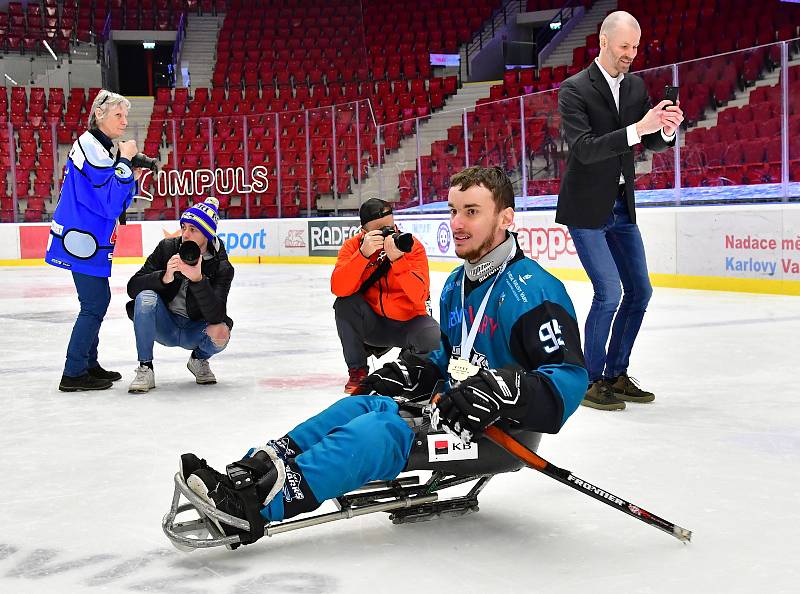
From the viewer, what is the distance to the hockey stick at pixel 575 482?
7.11ft

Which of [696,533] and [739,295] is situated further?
[739,295]

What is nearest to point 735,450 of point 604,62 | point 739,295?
point 604,62

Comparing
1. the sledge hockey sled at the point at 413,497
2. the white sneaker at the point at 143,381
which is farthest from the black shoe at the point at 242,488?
the white sneaker at the point at 143,381

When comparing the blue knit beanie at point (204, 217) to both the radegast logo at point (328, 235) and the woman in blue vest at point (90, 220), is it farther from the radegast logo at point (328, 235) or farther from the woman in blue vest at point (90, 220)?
the radegast logo at point (328, 235)

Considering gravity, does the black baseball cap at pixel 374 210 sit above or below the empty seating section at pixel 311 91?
below

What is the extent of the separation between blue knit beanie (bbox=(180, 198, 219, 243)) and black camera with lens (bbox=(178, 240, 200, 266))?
0.13m

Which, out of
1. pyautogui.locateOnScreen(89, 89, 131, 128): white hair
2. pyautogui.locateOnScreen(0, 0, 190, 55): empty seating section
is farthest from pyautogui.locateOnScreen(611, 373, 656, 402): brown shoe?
pyautogui.locateOnScreen(0, 0, 190, 55): empty seating section

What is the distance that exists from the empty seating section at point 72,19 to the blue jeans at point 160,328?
17.3 meters

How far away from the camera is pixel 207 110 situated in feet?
63.5

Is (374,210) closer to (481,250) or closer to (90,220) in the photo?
(90,220)

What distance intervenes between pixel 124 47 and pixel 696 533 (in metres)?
23.4

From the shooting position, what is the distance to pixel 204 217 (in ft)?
14.1

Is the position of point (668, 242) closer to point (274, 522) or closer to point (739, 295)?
point (739, 295)

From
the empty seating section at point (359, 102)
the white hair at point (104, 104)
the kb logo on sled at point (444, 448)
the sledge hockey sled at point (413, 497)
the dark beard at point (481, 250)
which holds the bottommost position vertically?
the sledge hockey sled at point (413, 497)
